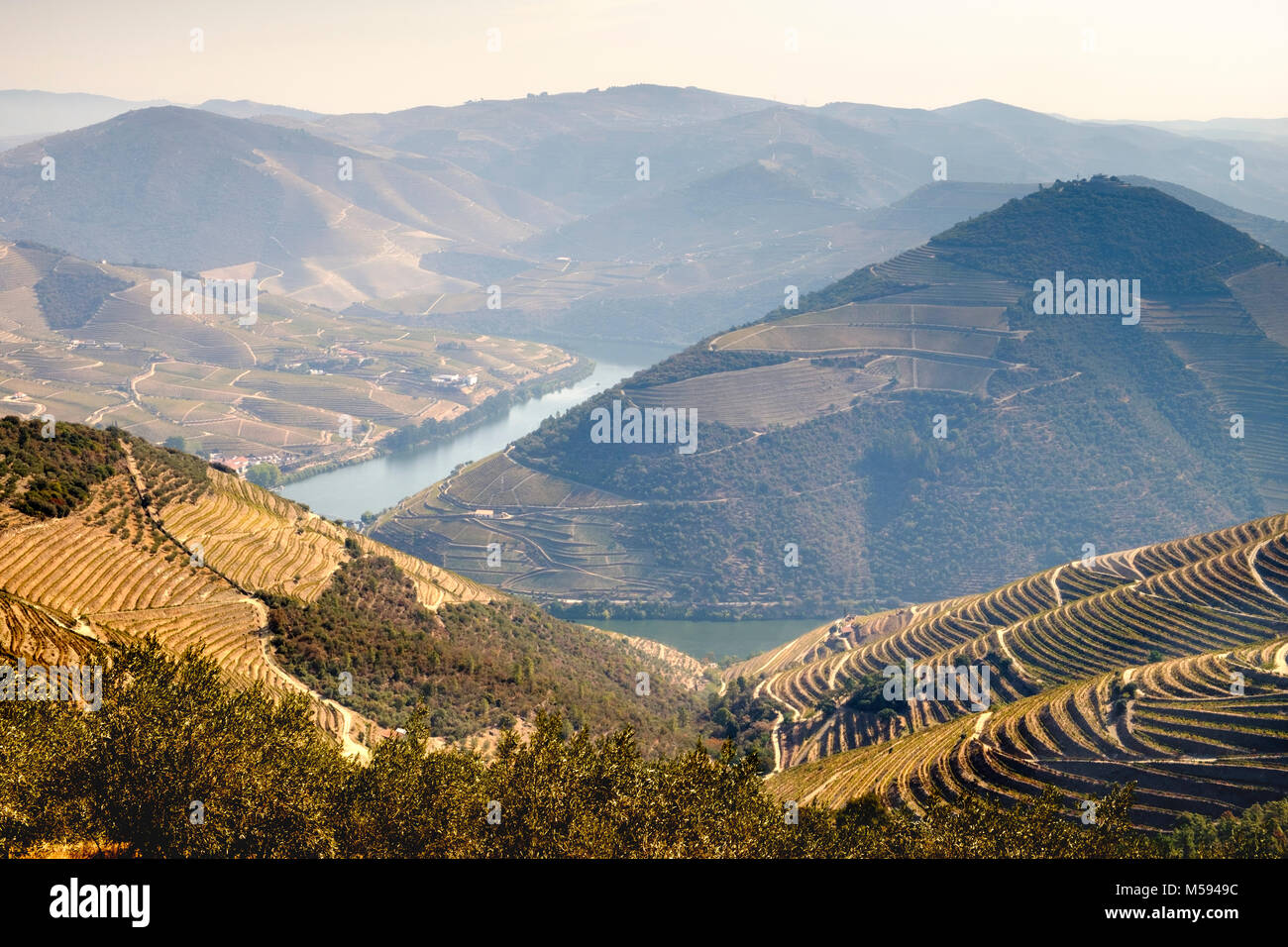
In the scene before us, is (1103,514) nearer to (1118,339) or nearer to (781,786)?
(1118,339)

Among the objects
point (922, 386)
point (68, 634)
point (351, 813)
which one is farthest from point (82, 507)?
point (922, 386)
